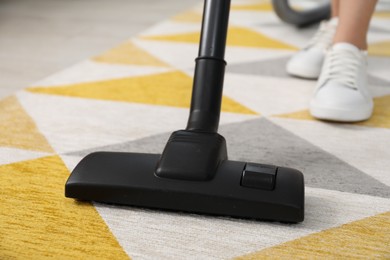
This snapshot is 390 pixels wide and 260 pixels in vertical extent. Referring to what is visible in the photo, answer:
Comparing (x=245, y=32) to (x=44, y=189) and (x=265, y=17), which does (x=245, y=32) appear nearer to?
(x=265, y=17)

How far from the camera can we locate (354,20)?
1.18 m

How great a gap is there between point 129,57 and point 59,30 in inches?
17.3

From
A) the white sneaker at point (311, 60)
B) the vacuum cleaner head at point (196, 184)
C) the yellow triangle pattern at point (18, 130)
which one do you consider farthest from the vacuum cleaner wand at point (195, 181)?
the white sneaker at point (311, 60)

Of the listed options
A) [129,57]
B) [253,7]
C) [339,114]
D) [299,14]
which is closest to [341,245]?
[339,114]

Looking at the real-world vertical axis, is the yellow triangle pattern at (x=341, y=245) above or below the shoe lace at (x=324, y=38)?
below

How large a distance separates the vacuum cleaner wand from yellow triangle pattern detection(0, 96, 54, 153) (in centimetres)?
Result: 21

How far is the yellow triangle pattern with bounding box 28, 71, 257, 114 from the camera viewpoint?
1.19 meters

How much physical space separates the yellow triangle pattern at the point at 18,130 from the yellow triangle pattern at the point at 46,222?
10 centimetres

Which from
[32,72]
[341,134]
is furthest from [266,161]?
[32,72]

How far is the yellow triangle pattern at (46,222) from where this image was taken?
630 millimetres

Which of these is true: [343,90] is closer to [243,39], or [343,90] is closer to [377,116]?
[377,116]

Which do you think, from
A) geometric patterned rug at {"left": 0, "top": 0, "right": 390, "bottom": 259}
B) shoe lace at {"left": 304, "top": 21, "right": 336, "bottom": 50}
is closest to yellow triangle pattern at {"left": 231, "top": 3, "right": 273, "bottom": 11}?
geometric patterned rug at {"left": 0, "top": 0, "right": 390, "bottom": 259}

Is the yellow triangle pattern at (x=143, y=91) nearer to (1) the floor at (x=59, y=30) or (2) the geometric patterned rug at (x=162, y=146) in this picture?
(2) the geometric patterned rug at (x=162, y=146)

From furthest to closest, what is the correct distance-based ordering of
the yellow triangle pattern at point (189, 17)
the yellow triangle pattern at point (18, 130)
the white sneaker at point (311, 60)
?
the yellow triangle pattern at point (189, 17) < the white sneaker at point (311, 60) < the yellow triangle pattern at point (18, 130)
